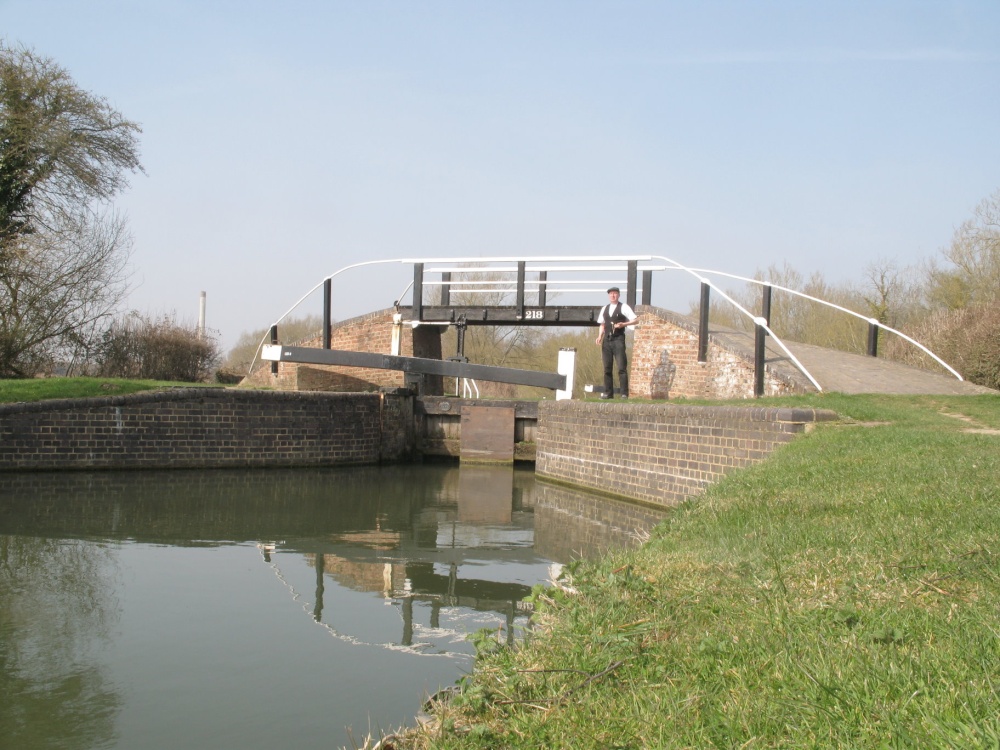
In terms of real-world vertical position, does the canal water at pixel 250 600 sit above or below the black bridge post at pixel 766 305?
below

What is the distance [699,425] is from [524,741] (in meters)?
9.01

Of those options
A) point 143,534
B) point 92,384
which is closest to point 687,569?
point 143,534

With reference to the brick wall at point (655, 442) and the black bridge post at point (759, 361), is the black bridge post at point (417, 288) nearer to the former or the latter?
the brick wall at point (655, 442)

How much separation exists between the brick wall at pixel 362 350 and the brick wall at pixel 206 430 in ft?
6.33

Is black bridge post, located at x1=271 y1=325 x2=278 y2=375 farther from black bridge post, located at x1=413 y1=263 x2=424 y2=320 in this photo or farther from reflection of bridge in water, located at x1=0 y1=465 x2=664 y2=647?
reflection of bridge in water, located at x1=0 y1=465 x2=664 y2=647

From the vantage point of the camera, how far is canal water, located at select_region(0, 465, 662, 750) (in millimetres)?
4574

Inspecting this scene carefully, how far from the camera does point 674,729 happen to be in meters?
2.72

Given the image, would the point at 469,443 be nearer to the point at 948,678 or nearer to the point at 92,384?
the point at 92,384

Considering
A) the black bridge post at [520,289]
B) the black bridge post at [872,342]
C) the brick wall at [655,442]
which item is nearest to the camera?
the brick wall at [655,442]

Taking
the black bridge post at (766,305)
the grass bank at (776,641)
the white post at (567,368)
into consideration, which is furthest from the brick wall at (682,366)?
the grass bank at (776,641)

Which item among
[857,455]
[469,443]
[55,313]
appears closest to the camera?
[857,455]

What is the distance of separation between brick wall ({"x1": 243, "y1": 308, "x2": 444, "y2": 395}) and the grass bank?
1506cm

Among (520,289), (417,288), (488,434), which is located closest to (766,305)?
(520,289)

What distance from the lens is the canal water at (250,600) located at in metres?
4.57
